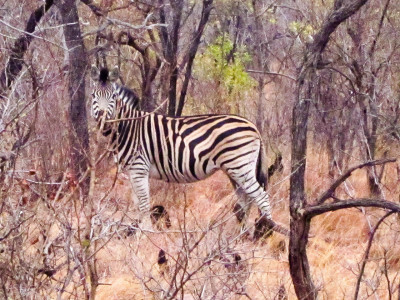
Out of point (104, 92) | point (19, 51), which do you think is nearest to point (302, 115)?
point (104, 92)

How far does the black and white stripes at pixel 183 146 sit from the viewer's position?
26.3 feet

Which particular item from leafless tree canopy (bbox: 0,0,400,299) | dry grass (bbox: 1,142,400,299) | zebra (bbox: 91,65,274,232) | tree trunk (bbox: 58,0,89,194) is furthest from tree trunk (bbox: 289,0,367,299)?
tree trunk (bbox: 58,0,89,194)

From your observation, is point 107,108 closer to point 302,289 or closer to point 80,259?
point 302,289

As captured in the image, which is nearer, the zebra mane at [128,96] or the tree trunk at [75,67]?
the zebra mane at [128,96]

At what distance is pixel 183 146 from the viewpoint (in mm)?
8320

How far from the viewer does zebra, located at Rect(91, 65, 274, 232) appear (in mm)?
8023

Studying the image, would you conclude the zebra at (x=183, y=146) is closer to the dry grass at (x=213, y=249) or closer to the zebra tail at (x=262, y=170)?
the zebra tail at (x=262, y=170)

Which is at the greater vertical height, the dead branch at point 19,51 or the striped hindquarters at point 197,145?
the dead branch at point 19,51

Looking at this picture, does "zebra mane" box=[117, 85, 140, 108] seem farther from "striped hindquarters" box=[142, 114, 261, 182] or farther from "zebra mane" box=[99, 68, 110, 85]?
"striped hindquarters" box=[142, 114, 261, 182]

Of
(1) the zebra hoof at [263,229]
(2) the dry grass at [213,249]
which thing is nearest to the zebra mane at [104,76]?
(2) the dry grass at [213,249]

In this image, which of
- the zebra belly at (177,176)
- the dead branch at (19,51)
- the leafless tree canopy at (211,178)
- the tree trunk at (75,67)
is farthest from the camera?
the tree trunk at (75,67)

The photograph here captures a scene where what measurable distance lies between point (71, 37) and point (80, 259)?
526 centimetres

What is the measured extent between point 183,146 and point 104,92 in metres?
1.00

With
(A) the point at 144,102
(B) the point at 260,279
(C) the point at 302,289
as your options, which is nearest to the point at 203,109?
(A) the point at 144,102
